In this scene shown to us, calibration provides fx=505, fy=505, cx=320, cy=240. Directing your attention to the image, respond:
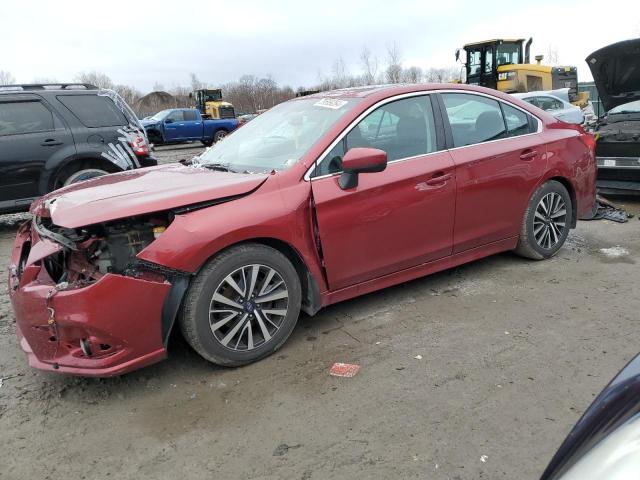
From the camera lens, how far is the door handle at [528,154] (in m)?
4.34

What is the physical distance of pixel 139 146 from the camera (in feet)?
24.9

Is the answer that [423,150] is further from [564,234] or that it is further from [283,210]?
[564,234]

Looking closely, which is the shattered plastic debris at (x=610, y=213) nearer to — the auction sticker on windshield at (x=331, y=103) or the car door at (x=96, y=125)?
the auction sticker on windshield at (x=331, y=103)

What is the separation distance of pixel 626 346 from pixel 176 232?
9.33 ft

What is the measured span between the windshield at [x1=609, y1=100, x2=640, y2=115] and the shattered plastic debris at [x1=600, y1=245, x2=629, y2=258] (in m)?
3.23

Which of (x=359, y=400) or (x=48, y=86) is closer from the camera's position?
(x=359, y=400)

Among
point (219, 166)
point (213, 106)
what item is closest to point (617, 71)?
point (219, 166)

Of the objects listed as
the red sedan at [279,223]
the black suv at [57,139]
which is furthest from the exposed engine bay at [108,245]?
the black suv at [57,139]

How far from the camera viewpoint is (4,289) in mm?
4750

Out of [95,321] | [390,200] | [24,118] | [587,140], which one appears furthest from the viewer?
[24,118]

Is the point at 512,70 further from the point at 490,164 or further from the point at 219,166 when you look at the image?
the point at 219,166

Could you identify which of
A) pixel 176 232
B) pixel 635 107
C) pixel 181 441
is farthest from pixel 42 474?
pixel 635 107

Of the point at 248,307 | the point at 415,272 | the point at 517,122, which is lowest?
the point at 415,272

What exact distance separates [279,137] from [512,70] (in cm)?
1630
